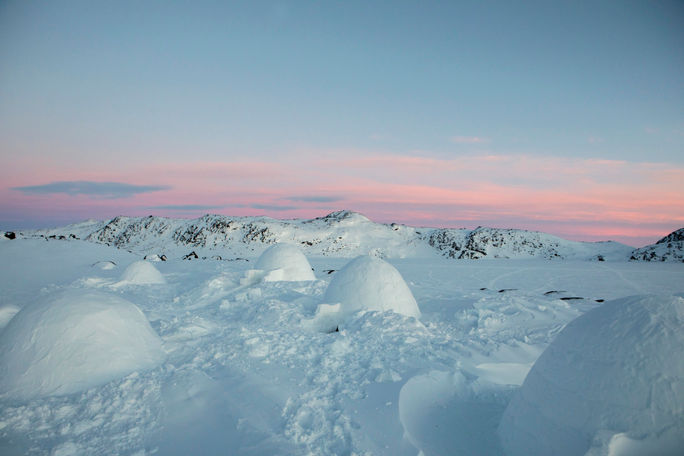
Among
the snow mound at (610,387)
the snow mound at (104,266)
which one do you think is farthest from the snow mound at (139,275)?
the snow mound at (610,387)

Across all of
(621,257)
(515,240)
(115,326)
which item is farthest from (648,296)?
(515,240)

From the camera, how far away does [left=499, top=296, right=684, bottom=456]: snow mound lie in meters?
2.58

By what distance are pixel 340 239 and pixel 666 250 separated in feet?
102

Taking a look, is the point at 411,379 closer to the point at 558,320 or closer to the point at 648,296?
the point at 648,296

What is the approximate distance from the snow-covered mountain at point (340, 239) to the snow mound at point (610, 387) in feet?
Answer: 114

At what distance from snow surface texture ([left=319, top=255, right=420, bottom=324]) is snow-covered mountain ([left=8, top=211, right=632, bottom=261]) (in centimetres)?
2924

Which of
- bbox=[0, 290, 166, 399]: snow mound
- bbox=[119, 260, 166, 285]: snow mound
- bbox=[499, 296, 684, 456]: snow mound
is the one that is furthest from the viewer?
bbox=[119, 260, 166, 285]: snow mound

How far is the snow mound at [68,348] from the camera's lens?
4.44 m

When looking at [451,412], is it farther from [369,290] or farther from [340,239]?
[340,239]

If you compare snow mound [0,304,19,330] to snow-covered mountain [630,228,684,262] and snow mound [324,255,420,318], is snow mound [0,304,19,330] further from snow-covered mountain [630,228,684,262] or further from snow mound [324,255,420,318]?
snow-covered mountain [630,228,684,262]

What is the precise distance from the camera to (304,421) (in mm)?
3916

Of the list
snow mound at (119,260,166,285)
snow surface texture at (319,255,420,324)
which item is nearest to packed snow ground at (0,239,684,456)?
snow surface texture at (319,255,420,324)

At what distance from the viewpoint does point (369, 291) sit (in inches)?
314

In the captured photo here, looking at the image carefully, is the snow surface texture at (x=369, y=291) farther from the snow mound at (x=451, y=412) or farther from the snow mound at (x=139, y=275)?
the snow mound at (x=139, y=275)
